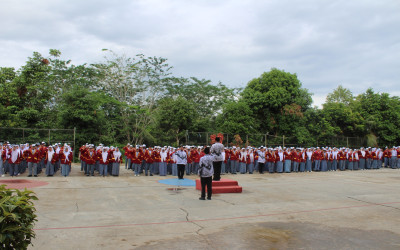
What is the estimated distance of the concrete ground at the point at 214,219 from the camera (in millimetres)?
5867

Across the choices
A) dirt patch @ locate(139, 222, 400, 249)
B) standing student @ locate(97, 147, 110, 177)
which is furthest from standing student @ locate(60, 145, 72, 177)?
dirt patch @ locate(139, 222, 400, 249)

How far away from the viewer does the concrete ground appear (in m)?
5.87

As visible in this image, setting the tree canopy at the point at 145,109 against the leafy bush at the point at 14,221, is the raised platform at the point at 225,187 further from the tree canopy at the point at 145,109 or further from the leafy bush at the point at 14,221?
the tree canopy at the point at 145,109

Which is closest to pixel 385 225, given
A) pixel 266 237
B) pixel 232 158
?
pixel 266 237

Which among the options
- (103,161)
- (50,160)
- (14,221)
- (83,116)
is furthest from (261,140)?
(14,221)

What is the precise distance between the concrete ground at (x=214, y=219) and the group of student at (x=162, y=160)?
2.96 metres

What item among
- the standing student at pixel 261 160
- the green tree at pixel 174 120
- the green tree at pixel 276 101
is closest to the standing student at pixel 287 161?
the standing student at pixel 261 160

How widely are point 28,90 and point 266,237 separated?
96.3 feet

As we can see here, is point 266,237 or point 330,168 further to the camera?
point 330,168

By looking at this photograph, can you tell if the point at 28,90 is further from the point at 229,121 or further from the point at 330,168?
the point at 330,168

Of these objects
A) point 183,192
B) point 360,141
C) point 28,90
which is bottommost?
point 183,192

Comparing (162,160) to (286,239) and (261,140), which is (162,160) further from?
(286,239)

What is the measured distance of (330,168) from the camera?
23953mm

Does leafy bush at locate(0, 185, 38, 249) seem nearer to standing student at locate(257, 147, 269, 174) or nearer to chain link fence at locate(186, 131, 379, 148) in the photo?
standing student at locate(257, 147, 269, 174)
